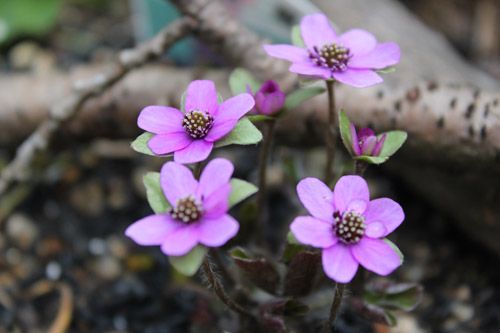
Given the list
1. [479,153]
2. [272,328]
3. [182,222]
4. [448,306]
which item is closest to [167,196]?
[182,222]

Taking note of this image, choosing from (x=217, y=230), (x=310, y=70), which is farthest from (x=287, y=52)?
(x=217, y=230)

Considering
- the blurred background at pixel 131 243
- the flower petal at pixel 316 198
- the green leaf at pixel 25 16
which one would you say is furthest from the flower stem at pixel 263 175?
the green leaf at pixel 25 16

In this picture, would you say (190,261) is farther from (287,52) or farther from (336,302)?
(287,52)

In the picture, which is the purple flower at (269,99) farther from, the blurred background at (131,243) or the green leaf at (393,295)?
the green leaf at (393,295)

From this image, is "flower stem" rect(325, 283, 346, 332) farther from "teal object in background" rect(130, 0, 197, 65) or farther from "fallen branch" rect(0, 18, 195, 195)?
"teal object in background" rect(130, 0, 197, 65)

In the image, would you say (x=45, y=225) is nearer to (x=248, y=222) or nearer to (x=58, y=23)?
(x=248, y=222)

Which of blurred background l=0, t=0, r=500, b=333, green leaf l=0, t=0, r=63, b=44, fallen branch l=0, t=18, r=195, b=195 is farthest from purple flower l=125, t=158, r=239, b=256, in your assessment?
green leaf l=0, t=0, r=63, b=44

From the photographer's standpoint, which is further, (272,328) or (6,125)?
(6,125)
